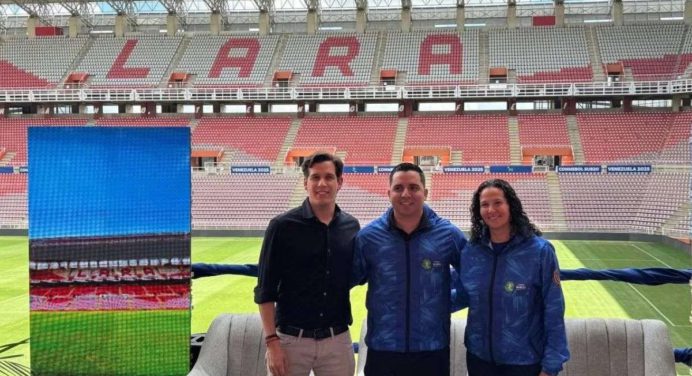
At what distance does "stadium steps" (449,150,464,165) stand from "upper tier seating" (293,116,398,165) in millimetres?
3199

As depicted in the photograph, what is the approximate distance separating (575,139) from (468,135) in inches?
217

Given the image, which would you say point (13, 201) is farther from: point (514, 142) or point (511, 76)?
point (511, 76)

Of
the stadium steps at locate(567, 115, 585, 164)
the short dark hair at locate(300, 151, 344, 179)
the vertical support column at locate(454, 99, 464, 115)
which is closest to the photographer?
the short dark hair at locate(300, 151, 344, 179)

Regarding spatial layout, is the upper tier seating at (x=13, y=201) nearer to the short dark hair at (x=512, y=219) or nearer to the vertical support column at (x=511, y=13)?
the short dark hair at (x=512, y=219)

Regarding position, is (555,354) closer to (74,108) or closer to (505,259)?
(505,259)

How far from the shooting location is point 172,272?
356 centimetres

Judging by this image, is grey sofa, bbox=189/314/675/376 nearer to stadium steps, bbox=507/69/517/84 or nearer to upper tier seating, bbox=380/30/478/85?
upper tier seating, bbox=380/30/478/85

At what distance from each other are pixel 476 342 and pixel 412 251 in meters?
0.56

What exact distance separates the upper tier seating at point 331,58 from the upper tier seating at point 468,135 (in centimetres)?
485

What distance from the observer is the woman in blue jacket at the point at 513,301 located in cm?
271

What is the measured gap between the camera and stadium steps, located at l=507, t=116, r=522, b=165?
2855 centimetres

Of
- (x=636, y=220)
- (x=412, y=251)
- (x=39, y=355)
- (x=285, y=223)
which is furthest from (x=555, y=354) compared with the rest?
(x=636, y=220)

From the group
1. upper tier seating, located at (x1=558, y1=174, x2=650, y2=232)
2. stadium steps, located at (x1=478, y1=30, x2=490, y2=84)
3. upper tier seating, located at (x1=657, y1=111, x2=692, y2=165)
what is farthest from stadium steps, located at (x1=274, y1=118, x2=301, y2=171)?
upper tier seating, located at (x1=657, y1=111, x2=692, y2=165)

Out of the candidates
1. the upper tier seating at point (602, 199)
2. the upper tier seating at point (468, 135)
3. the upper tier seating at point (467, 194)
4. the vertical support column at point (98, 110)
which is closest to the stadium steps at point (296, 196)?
the upper tier seating at point (467, 194)
